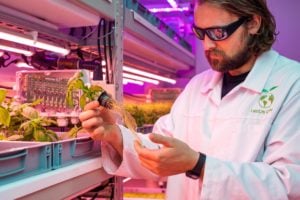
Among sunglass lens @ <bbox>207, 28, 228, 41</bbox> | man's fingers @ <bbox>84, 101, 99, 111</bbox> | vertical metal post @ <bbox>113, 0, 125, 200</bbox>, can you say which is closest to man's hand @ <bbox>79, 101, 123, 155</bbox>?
man's fingers @ <bbox>84, 101, 99, 111</bbox>

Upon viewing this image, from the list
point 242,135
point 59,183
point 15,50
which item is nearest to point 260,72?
point 242,135

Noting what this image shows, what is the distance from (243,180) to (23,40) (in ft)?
3.27

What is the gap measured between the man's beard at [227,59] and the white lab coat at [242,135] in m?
0.07

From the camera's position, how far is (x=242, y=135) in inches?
57.7

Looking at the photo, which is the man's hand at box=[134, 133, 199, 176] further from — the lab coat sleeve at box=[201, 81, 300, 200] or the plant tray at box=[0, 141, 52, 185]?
the plant tray at box=[0, 141, 52, 185]

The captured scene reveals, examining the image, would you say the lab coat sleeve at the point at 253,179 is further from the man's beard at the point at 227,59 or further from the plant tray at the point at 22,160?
the plant tray at the point at 22,160

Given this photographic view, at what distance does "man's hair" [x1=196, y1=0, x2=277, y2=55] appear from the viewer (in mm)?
1482

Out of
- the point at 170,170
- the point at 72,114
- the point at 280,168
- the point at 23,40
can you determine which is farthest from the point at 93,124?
the point at 280,168

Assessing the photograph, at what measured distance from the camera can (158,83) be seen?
4066mm

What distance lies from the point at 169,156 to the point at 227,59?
56 cm

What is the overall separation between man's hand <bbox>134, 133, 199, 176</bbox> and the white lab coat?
0.09 meters

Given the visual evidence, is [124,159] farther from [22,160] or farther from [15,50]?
[15,50]

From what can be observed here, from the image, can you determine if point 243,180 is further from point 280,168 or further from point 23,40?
point 23,40

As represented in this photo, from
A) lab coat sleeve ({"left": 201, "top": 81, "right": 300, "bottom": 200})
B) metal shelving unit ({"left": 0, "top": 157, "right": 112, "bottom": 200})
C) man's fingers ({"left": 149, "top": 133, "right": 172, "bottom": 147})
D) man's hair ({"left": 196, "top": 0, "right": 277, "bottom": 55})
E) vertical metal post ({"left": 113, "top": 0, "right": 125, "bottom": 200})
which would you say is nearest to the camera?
metal shelving unit ({"left": 0, "top": 157, "right": 112, "bottom": 200})
